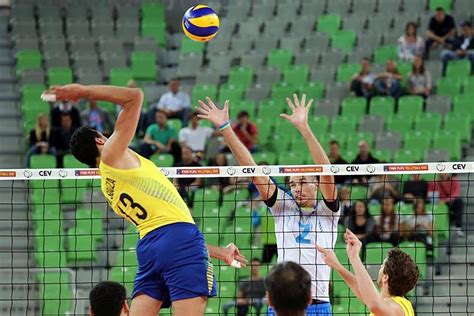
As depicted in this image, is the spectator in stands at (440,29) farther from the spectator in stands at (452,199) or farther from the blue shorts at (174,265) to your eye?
the blue shorts at (174,265)

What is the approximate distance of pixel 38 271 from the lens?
19.3 meters

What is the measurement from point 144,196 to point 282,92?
1410 centimetres

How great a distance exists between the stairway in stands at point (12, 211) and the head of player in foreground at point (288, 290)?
9.84 meters

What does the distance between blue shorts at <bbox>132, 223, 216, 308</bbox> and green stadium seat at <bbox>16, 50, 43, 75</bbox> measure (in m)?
16.2

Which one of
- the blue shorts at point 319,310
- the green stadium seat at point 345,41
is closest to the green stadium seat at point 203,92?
the green stadium seat at point 345,41

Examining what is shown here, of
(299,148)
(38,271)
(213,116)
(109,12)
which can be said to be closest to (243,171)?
(213,116)

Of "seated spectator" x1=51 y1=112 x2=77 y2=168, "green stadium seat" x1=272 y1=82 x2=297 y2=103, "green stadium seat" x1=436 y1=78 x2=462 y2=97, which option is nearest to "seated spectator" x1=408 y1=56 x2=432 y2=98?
"green stadium seat" x1=436 y1=78 x2=462 y2=97

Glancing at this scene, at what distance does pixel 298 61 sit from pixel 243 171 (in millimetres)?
13537

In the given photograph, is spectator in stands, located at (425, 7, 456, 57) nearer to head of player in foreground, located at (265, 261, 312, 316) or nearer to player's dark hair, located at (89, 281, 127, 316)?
player's dark hair, located at (89, 281, 127, 316)

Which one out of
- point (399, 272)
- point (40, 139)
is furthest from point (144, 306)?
point (40, 139)

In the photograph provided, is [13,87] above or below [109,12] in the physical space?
below

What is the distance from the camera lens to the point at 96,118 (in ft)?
77.8

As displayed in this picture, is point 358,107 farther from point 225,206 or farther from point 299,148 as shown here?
point 225,206

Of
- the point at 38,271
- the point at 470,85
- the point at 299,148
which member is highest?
the point at 470,85
